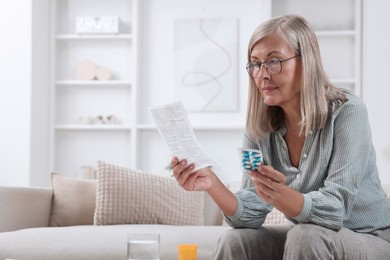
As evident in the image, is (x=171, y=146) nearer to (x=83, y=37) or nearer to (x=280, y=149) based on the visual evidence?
(x=280, y=149)

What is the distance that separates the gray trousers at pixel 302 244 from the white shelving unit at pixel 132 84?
3.61 meters

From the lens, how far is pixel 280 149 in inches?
88.4

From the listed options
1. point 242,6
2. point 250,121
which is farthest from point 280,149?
point 242,6

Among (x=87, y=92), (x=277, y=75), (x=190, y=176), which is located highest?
(x=87, y=92)

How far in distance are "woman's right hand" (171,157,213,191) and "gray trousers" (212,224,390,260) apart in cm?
17

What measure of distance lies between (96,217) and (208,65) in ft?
8.65

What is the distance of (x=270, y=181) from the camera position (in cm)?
192

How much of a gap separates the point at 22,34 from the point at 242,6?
179cm

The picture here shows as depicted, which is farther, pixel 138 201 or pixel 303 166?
pixel 138 201

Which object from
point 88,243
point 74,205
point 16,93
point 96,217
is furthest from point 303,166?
point 16,93

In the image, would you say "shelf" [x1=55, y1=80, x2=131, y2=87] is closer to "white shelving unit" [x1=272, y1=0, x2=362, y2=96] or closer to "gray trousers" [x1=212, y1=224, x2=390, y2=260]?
"white shelving unit" [x1=272, y1=0, x2=362, y2=96]

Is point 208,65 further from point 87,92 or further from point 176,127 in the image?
point 176,127

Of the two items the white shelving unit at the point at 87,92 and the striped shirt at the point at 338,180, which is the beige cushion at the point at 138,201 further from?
the white shelving unit at the point at 87,92

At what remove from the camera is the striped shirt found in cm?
197
